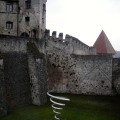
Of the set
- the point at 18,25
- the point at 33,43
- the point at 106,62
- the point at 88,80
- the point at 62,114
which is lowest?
the point at 62,114

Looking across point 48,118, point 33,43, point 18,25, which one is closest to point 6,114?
point 48,118

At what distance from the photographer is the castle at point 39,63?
20.8 meters

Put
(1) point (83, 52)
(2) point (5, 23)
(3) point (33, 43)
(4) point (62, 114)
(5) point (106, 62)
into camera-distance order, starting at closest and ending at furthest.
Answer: (4) point (62, 114), (3) point (33, 43), (5) point (106, 62), (2) point (5, 23), (1) point (83, 52)

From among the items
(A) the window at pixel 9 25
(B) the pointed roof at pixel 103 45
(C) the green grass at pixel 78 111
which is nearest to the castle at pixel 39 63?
(A) the window at pixel 9 25

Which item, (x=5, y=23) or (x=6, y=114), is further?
(x=5, y=23)

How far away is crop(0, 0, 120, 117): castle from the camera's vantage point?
20.8 meters

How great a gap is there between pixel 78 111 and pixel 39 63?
6.03 meters

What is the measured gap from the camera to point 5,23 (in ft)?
97.3

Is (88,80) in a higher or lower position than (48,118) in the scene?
higher

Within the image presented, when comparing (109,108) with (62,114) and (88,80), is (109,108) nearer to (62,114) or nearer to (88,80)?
(62,114)

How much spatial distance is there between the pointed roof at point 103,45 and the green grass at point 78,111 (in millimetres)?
17648

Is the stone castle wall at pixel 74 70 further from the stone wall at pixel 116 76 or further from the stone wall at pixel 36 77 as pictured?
the stone wall at pixel 36 77

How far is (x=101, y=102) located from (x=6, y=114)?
984 centimetres

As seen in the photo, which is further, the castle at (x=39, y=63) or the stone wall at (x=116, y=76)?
the stone wall at (x=116, y=76)
